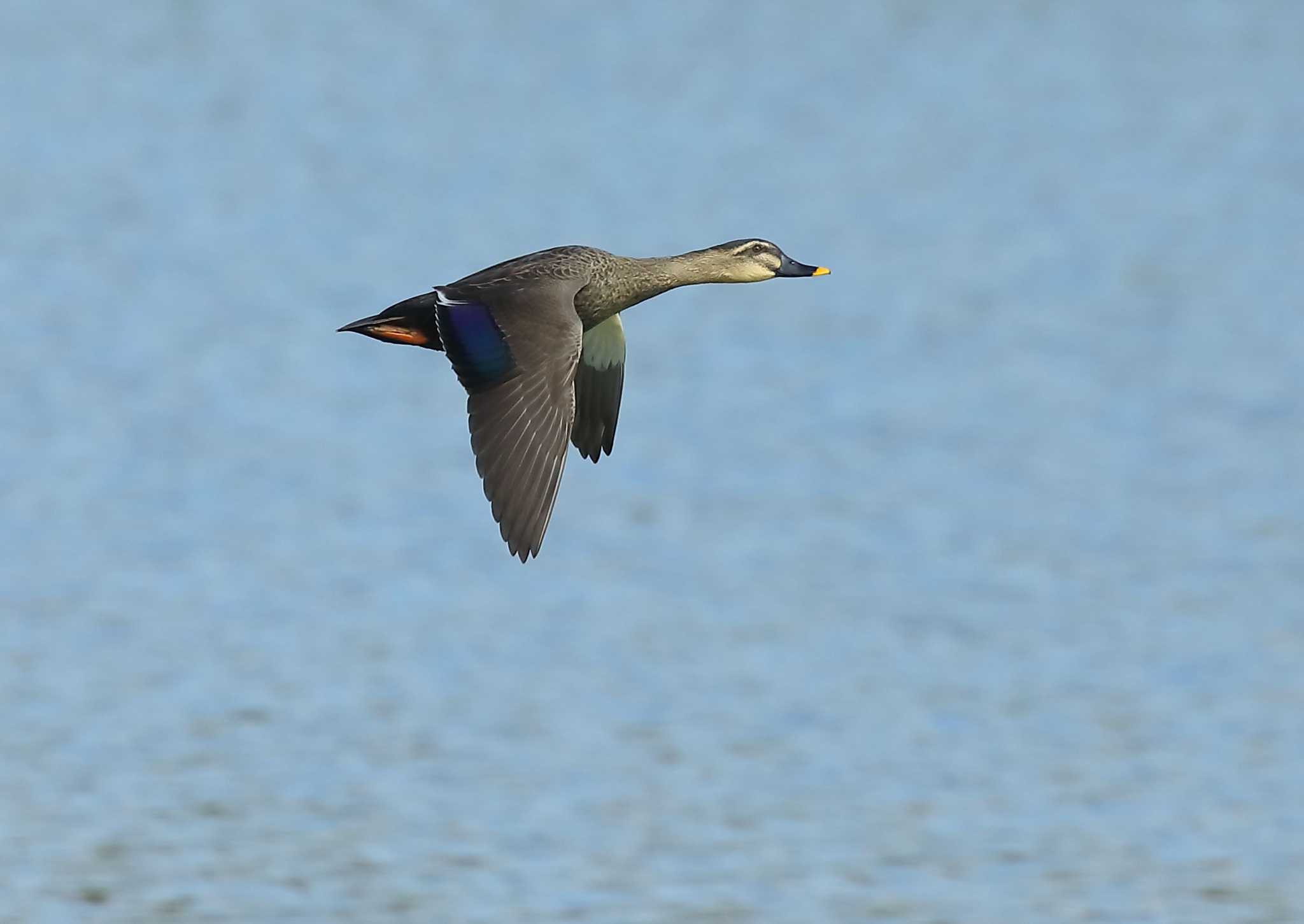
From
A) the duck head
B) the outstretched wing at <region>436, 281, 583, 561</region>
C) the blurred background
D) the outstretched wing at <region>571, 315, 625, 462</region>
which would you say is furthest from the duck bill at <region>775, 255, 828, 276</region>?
the blurred background

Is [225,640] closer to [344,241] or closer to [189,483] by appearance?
→ [189,483]

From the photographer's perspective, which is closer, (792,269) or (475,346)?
(475,346)

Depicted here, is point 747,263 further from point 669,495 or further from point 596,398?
point 669,495

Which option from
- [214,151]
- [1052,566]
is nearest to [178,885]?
[1052,566]

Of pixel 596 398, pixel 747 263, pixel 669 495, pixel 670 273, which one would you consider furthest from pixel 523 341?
pixel 669 495

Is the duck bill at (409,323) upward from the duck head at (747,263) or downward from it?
downward

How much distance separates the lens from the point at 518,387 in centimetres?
830

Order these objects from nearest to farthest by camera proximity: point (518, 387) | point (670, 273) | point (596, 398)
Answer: point (518, 387)
point (670, 273)
point (596, 398)

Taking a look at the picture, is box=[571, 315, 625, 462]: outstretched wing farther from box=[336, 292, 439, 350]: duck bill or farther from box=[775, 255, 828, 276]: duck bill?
box=[336, 292, 439, 350]: duck bill

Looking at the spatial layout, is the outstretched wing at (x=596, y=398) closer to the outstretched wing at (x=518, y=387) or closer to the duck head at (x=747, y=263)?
the duck head at (x=747, y=263)

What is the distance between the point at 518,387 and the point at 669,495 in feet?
35.5

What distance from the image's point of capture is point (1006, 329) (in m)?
23.8

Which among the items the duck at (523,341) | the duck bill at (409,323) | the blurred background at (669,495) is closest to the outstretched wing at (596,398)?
the duck at (523,341)

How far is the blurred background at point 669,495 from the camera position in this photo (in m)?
13.6
